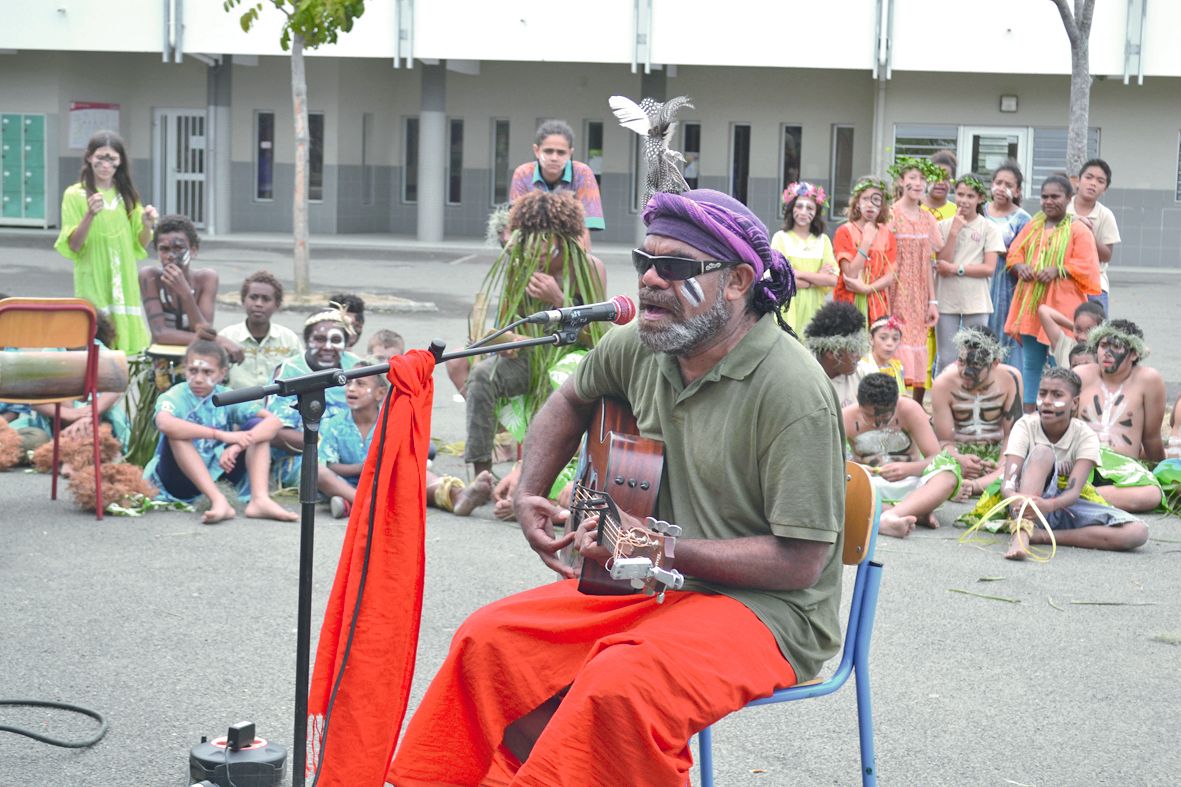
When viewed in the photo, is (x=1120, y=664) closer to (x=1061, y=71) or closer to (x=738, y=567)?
(x=738, y=567)

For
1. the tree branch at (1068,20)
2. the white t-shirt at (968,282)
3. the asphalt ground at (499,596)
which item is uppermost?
the tree branch at (1068,20)

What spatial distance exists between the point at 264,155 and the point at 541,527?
87.7 feet

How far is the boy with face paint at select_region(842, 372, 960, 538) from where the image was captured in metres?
7.43

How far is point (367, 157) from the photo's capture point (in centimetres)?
2978

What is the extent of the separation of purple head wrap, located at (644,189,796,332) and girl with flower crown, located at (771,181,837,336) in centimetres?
624

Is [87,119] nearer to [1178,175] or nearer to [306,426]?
[1178,175]

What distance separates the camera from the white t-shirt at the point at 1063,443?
7.18 meters

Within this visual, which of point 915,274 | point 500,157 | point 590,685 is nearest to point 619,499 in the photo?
point 590,685

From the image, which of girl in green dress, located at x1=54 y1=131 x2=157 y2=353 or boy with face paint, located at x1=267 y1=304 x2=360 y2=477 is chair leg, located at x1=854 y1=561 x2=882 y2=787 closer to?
boy with face paint, located at x1=267 y1=304 x2=360 y2=477

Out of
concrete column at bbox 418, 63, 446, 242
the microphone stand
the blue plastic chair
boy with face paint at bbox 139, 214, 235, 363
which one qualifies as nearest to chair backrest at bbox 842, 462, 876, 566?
the blue plastic chair

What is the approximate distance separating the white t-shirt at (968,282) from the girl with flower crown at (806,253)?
1043mm

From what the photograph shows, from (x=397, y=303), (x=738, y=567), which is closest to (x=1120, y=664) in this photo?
(x=738, y=567)

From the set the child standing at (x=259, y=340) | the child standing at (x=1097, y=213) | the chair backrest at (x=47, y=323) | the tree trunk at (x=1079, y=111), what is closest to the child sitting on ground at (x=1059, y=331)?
the child standing at (x=1097, y=213)

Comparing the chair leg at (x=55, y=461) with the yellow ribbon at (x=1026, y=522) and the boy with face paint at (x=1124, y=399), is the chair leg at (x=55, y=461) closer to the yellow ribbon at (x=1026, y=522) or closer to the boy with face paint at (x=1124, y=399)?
the yellow ribbon at (x=1026, y=522)
